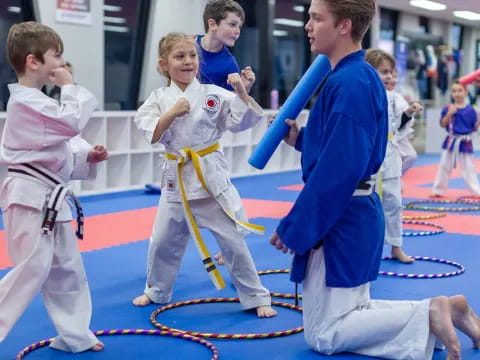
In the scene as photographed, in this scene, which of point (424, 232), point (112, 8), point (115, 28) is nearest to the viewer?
point (424, 232)

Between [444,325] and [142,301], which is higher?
[444,325]

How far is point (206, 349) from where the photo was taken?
3482mm

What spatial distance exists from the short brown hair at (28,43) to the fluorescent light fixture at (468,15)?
17159mm

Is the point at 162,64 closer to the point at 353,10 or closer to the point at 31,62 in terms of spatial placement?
the point at 31,62

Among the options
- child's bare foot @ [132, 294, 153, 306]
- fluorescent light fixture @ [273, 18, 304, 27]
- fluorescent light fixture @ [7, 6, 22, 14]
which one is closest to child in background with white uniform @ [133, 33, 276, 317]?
child's bare foot @ [132, 294, 153, 306]

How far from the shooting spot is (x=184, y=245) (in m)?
4.32

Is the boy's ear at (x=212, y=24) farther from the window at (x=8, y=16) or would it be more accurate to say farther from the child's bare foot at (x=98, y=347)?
the window at (x=8, y=16)

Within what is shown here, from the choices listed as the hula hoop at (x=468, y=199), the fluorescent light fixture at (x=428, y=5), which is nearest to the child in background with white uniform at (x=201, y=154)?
the hula hoop at (x=468, y=199)

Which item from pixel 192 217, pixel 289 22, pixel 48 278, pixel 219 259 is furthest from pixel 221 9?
pixel 289 22

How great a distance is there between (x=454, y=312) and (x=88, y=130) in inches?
298

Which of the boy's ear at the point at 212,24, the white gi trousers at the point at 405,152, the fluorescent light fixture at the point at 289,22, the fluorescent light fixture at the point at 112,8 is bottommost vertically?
the white gi trousers at the point at 405,152

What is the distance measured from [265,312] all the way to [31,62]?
1875 millimetres

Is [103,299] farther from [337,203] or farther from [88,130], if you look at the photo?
[88,130]

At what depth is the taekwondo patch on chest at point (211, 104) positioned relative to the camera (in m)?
4.05
